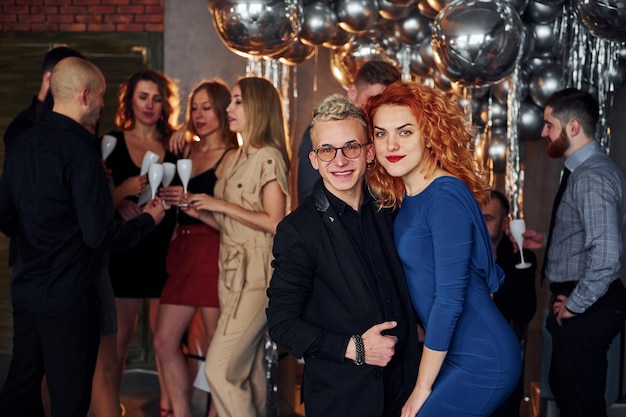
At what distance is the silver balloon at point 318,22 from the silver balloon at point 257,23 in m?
0.41

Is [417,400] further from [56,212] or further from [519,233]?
[519,233]

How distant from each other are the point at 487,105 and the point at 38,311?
9.19ft

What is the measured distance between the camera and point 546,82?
4145 mm

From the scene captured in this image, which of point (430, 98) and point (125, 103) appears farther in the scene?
point (125, 103)

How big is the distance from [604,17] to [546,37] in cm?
93

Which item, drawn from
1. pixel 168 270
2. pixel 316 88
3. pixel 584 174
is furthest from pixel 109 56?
pixel 584 174

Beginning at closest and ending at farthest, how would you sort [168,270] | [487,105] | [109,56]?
[168,270] → [487,105] → [109,56]

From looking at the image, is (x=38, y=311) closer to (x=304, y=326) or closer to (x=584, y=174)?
(x=304, y=326)

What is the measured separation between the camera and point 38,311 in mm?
2893

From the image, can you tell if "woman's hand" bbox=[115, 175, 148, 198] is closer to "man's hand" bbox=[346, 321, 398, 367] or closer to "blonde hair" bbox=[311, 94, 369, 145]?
"blonde hair" bbox=[311, 94, 369, 145]

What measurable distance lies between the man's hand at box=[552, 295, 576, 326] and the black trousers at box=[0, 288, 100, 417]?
71.8 inches

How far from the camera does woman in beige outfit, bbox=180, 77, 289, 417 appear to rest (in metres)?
3.37

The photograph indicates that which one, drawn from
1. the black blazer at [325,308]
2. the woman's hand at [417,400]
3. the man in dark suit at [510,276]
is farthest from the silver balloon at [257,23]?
the woman's hand at [417,400]

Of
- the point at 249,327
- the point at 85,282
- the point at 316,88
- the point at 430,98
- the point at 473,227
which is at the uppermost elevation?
the point at 316,88
